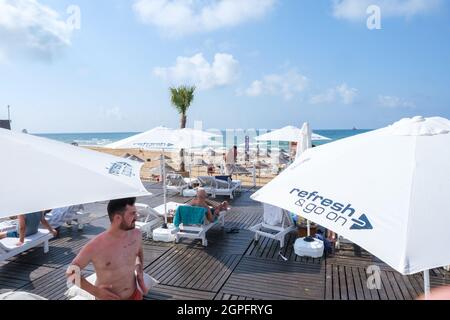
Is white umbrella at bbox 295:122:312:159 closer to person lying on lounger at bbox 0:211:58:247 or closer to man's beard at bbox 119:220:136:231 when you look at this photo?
man's beard at bbox 119:220:136:231

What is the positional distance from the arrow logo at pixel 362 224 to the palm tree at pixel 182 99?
15.0 m

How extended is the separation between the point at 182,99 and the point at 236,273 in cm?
1274

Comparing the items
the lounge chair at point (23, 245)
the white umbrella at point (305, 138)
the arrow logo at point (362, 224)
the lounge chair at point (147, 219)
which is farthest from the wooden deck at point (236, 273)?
the arrow logo at point (362, 224)

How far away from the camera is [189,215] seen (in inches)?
254

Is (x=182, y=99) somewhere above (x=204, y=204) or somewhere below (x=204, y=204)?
above

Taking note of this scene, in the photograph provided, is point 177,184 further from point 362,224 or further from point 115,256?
point 362,224

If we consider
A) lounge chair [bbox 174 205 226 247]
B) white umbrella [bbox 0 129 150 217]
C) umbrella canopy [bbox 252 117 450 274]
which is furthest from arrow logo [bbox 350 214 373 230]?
lounge chair [bbox 174 205 226 247]

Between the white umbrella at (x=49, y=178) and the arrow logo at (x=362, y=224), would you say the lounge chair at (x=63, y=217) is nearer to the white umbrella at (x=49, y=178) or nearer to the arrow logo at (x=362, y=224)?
the white umbrella at (x=49, y=178)

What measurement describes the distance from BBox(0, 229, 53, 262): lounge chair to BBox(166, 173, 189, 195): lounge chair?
5.08m

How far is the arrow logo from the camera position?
199 cm

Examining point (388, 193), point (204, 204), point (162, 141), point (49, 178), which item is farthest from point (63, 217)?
point (388, 193)

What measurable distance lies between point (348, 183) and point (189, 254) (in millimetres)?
4312
